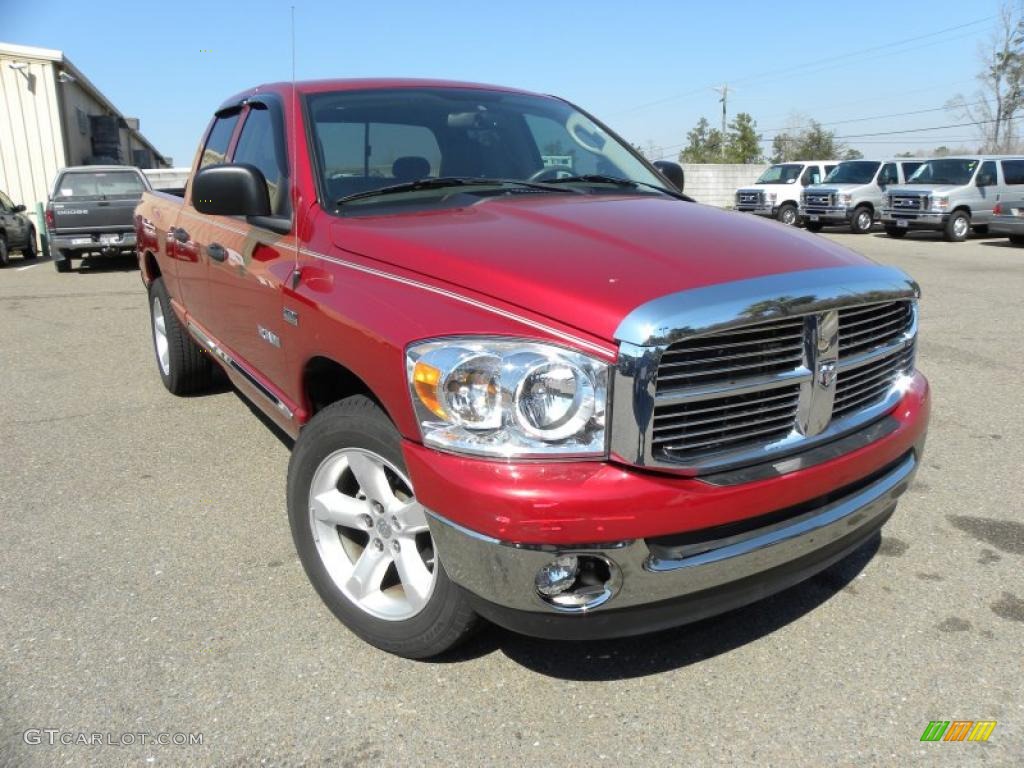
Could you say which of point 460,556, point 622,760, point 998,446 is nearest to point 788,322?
point 460,556

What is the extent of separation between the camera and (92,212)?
44.7 feet

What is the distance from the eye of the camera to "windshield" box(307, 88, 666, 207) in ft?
10.2

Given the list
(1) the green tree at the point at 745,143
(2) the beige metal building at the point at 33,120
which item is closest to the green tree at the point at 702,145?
(1) the green tree at the point at 745,143

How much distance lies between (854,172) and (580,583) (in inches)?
901

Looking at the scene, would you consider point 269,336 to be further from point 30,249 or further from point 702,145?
point 702,145

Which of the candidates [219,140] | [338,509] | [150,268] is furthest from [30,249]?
[338,509]

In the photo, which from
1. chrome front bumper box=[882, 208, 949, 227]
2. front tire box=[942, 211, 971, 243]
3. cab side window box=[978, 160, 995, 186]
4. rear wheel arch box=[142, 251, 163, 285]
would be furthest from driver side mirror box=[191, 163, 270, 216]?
cab side window box=[978, 160, 995, 186]

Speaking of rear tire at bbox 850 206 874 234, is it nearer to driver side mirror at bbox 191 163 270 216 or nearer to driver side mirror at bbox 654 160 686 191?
driver side mirror at bbox 654 160 686 191

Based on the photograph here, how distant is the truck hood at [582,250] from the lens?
2090 millimetres

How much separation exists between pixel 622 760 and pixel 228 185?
2361 millimetres

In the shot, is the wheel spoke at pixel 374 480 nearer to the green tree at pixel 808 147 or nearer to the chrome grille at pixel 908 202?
the chrome grille at pixel 908 202

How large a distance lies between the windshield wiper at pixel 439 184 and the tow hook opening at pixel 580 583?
1.61m

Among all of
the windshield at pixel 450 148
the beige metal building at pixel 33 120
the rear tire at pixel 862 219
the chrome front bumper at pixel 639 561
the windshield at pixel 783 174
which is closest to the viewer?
the chrome front bumper at pixel 639 561

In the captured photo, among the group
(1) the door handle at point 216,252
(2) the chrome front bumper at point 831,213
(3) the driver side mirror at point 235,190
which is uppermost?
(3) the driver side mirror at point 235,190
